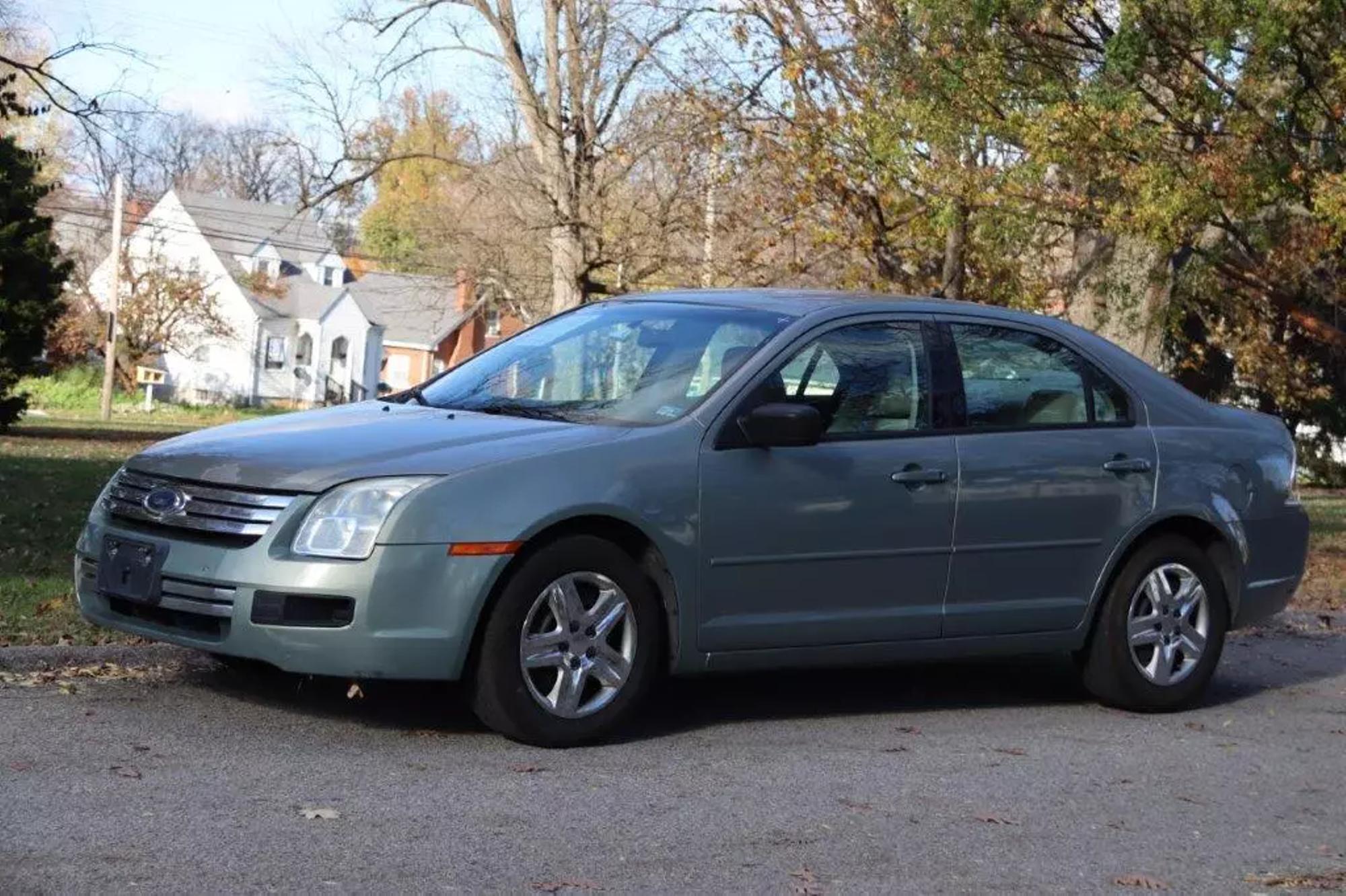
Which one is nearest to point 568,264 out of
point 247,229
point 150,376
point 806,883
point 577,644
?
point 577,644

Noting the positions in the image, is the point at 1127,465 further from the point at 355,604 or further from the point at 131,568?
the point at 131,568

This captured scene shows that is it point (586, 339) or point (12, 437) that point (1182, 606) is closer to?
point (586, 339)

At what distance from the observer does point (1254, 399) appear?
36.4 metres

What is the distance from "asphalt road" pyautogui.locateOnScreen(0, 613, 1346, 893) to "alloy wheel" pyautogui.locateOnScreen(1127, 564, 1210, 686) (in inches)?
9.4

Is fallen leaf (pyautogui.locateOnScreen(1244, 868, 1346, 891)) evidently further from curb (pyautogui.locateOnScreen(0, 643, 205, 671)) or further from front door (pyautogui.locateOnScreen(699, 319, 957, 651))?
curb (pyautogui.locateOnScreen(0, 643, 205, 671))

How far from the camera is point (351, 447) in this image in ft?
22.6

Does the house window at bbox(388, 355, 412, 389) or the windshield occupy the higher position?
the house window at bbox(388, 355, 412, 389)

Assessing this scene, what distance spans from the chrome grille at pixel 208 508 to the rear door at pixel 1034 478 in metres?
2.79

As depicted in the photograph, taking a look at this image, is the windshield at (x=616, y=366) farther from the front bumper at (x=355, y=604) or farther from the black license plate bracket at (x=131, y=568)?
the black license plate bracket at (x=131, y=568)

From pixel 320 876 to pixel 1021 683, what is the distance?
490 centimetres

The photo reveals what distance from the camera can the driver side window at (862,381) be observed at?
25.1 ft

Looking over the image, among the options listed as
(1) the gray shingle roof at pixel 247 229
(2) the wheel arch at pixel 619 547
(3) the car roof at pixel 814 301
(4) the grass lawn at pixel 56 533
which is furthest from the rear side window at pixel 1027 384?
(1) the gray shingle roof at pixel 247 229

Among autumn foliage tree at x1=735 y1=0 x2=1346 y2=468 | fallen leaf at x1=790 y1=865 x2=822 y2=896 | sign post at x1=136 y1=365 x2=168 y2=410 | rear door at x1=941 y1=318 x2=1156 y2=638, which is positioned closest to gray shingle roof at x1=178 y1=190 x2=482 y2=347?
sign post at x1=136 y1=365 x2=168 y2=410

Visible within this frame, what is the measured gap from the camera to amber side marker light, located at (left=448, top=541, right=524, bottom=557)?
6.62 meters
